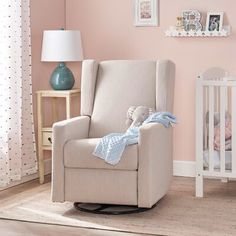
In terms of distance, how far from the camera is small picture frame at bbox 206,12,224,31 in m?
4.93

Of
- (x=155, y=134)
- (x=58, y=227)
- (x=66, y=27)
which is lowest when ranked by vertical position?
(x=58, y=227)

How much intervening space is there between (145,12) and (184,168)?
53.8 inches

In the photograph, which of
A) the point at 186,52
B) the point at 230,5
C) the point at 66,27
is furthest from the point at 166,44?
the point at 66,27

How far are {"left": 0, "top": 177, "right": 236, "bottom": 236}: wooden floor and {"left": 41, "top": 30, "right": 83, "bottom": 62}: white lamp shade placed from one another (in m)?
1.03

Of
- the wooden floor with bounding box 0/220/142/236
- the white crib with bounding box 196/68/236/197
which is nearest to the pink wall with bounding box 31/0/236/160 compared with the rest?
the white crib with bounding box 196/68/236/197

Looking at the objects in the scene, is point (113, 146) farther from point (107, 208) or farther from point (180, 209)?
point (180, 209)

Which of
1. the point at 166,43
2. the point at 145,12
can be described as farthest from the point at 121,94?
the point at 145,12

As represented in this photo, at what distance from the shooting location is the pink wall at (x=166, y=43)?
16.5ft

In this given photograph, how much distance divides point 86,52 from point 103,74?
38.4 inches

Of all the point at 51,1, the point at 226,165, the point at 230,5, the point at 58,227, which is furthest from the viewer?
the point at 51,1

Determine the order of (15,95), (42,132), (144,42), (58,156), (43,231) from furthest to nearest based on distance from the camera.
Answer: (144,42)
(42,132)
(15,95)
(58,156)
(43,231)

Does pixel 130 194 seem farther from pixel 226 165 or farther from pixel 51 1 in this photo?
pixel 51 1

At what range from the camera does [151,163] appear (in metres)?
3.87

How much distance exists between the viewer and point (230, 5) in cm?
494
